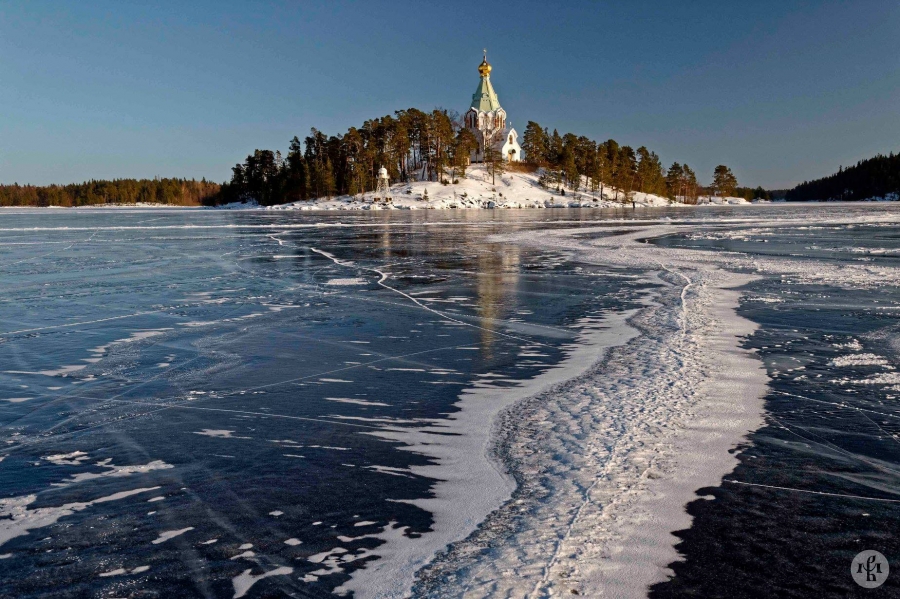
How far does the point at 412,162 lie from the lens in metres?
130

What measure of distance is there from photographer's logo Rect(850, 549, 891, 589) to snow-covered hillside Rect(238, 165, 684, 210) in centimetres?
9581

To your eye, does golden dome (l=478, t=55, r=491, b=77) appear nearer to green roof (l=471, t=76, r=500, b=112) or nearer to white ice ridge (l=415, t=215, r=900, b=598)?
green roof (l=471, t=76, r=500, b=112)

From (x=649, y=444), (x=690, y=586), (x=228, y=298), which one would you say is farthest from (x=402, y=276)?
(x=690, y=586)

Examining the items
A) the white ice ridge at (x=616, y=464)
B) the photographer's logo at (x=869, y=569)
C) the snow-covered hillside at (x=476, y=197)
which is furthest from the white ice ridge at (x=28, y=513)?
the snow-covered hillside at (x=476, y=197)

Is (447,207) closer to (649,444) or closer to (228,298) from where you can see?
(228,298)

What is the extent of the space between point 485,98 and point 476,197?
4305cm

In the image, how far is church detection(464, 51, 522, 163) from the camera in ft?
458

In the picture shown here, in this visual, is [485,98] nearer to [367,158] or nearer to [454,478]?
[367,158]

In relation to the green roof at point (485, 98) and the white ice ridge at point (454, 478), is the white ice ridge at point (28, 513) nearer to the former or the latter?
the white ice ridge at point (454, 478)

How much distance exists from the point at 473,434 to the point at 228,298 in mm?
9946

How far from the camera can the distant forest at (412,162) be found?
115375 millimetres

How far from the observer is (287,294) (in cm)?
1498

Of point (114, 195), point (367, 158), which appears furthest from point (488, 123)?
point (114, 195)

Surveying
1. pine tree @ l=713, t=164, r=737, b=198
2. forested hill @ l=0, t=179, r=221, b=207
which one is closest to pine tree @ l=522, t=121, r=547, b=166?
pine tree @ l=713, t=164, r=737, b=198
